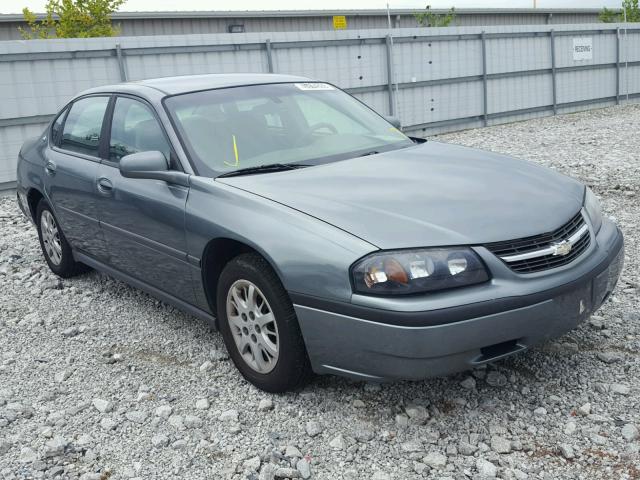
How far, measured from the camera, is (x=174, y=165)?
384cm

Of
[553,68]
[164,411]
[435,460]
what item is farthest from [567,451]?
[553,68]

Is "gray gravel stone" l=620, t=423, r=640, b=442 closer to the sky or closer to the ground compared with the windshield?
closer to the ground

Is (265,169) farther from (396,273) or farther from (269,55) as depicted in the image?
(269,55)

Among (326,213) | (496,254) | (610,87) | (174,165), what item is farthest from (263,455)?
(610,87)

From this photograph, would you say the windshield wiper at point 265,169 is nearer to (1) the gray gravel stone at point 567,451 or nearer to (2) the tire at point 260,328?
(2) the tire at point 260,328

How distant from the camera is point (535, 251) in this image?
9.84 feet

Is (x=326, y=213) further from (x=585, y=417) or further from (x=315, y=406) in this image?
(x=585, y=417)

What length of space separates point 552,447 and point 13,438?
2.44 meters

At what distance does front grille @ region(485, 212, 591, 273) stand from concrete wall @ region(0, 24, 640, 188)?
939 centimetres

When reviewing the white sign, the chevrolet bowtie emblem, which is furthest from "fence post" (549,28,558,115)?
the chevrolet bowtie emblem

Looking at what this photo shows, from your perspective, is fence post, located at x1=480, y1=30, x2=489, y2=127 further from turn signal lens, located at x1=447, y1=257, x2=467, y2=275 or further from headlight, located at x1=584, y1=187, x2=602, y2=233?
turn signal lens, located at x1=447, y1=257, x2=467, y2=275

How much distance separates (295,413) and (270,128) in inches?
64.9

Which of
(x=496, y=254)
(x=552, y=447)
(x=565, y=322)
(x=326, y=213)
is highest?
(x=326, y=213)

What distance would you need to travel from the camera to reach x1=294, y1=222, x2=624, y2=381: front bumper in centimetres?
278
